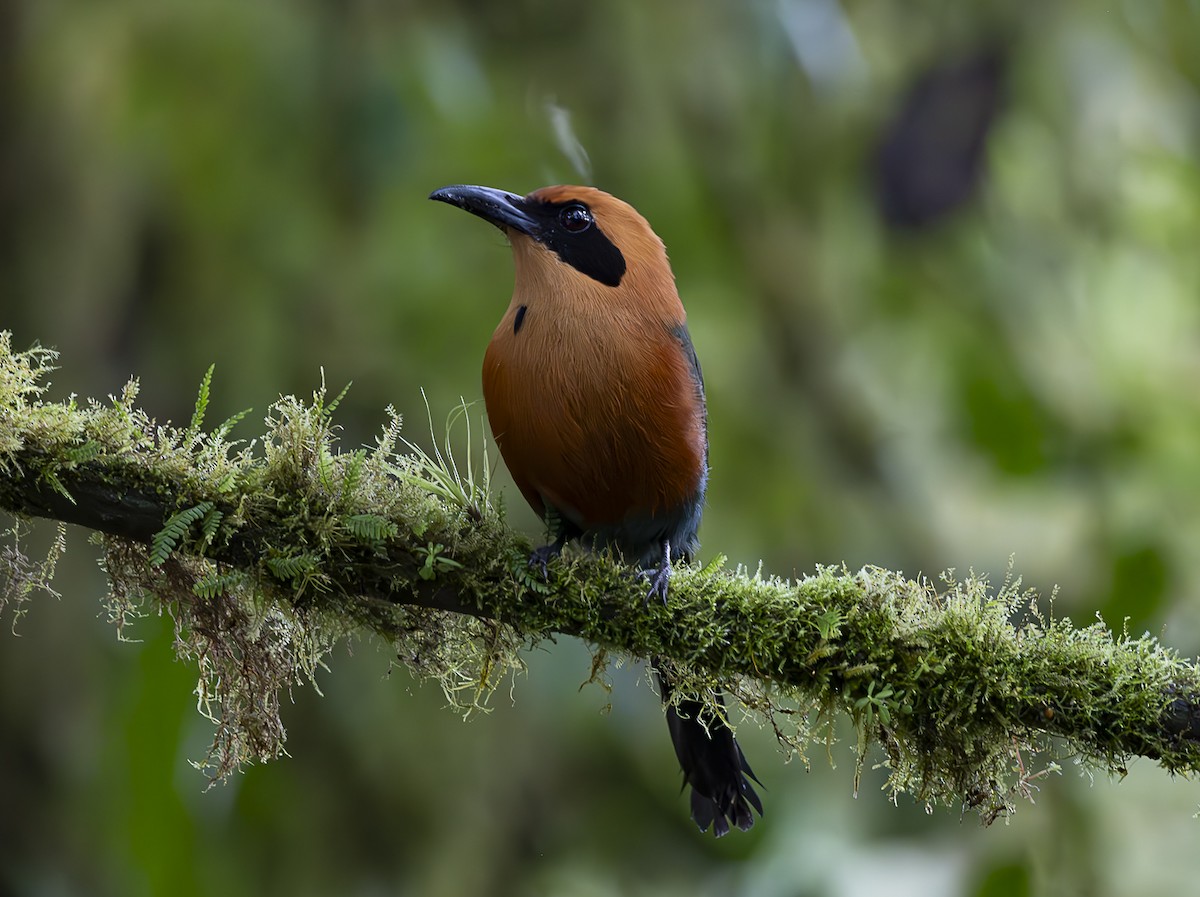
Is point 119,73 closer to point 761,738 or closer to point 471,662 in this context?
point 471,662

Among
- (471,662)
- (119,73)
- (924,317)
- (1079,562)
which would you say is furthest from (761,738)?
(119,73)

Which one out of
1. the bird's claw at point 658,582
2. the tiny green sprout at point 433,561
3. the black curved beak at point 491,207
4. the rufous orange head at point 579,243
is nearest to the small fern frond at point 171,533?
the tiny green sprout at point 433,561

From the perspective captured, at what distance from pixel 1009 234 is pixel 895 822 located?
171 centimetres

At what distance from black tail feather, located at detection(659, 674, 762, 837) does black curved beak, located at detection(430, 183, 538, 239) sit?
109cm

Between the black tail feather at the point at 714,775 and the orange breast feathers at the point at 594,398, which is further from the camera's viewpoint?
the black tail feather at the point at 714,775

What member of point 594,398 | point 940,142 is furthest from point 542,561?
point 940,142

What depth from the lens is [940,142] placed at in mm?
3484

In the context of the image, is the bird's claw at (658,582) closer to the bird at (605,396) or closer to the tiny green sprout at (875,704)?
the bird at (605,396)

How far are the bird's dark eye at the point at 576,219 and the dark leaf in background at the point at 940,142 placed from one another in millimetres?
1183

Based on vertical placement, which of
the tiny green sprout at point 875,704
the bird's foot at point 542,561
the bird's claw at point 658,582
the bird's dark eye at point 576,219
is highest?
the bird's dark eye at point 576,219

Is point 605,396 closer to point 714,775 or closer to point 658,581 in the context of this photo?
point 658,581

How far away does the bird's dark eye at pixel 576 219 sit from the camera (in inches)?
106

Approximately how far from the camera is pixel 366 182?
317 cm

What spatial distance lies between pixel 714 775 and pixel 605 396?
854 millimetres
